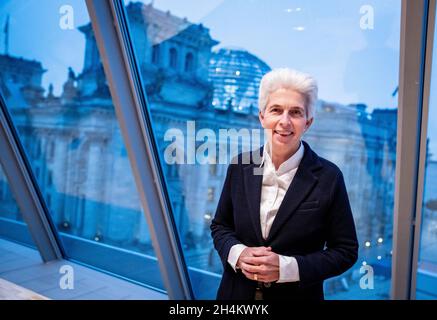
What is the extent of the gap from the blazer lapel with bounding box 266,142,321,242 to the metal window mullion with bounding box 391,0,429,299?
36.9 inches

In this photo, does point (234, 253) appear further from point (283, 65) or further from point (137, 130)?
point (137, 130)

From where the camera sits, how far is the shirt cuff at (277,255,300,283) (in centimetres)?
113

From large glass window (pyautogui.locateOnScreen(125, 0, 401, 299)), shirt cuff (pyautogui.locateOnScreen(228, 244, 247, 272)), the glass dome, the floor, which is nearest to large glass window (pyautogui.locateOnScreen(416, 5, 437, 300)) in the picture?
large glass window (pyautogui.locateOnScreen(125, 0, 401, 299))

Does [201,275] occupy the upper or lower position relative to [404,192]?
lower

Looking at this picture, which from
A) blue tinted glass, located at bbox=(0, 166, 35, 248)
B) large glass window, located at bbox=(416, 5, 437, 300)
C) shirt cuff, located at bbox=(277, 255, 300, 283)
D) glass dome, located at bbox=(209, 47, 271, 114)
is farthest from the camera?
blue tinted glass, located at bbox=(0, 166, 35, 248)

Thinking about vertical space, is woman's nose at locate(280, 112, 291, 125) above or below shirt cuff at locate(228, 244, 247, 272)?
above

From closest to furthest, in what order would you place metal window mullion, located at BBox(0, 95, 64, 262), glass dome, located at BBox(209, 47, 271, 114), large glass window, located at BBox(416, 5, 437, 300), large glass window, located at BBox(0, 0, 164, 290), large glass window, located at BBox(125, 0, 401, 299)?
1. large glass window, located at BBox(416, 5, 437, 300)
2. large glass window, located at BBox(125, 0, 401, 299)
3. glass dome, located at BBox(209, 47, 271, 114)
4. large glass window, located at BBox(0, 0, 164, 290)
5. metal window mullion, located at BBox(0, 95, 64, 262)

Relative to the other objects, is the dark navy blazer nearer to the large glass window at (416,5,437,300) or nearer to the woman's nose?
the woman's nose

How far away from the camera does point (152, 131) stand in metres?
2.62

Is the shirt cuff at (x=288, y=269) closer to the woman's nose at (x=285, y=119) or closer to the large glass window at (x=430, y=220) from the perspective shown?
the woman's nose at (x=285, y=119)

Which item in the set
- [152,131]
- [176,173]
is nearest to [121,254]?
[176,173]

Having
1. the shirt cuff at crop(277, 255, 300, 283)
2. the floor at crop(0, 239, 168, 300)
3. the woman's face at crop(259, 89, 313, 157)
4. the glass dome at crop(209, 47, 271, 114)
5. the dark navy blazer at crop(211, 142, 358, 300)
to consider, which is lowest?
the floor at crop(0, 239, 168, 300)

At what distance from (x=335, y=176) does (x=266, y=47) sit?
126cm
